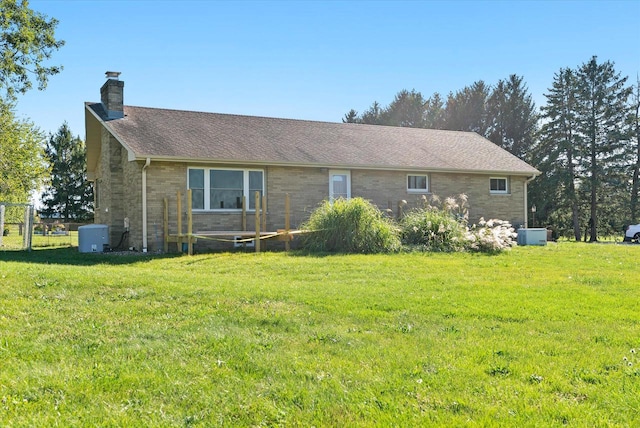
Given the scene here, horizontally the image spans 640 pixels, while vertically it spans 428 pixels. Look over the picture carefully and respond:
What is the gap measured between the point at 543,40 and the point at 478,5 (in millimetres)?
3954

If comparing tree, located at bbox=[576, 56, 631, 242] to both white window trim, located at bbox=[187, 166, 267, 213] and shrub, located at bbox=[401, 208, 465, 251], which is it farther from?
white window trim, located at bbox=[187, 166, 267, 213]

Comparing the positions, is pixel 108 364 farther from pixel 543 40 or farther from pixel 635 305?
pixel 543 40

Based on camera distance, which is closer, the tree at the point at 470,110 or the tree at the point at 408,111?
the tree at the point at 470,110

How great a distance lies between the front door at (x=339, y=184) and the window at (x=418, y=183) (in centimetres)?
272

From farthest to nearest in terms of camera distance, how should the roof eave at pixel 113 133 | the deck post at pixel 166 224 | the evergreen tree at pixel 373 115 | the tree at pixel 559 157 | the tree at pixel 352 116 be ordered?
the tree at pixel 352 116
the evergreen tree at pixel 373 115
the tree at pixel 559 157
the deck post at pixel 166 224
the roof eave at pixel 113 133

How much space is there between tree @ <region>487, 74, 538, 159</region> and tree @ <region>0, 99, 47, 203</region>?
3728cm

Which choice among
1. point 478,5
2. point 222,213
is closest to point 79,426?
point 222,213

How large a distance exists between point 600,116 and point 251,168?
30.3m

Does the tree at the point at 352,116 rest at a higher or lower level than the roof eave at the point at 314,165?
higher

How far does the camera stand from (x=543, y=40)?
1817cm

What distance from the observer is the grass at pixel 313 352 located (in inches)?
140

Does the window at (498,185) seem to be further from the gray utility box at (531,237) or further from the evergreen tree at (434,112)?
the evergreen tree at (434,112)

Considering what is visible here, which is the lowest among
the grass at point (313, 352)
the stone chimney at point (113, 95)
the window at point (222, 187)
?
the grass at point (313, 352)

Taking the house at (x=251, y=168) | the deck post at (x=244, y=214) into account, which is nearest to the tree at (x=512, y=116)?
the house at (x=251, y=168)
